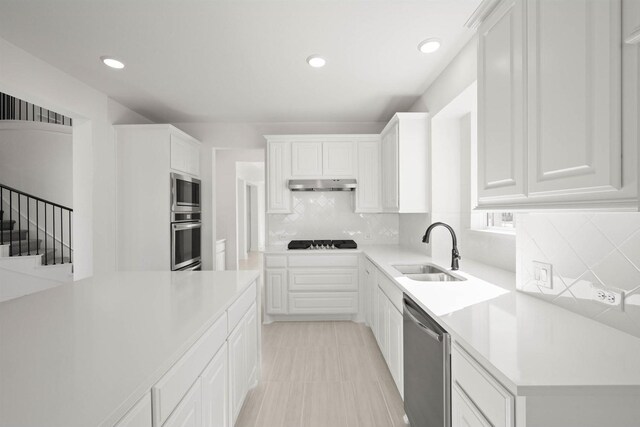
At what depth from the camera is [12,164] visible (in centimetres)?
500

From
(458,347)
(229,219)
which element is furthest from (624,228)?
(229,219)

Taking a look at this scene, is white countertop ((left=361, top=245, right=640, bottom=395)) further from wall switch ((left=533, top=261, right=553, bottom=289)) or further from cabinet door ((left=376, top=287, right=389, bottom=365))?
cabinet door ((left=376, top=287, right=389, bottom=365))

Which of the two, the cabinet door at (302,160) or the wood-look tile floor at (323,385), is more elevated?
the cabinet door at (302,160)

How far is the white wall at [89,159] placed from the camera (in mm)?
2725

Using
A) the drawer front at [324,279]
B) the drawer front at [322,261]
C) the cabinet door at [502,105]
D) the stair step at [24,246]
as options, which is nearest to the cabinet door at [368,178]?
the drawer front at [322,261]

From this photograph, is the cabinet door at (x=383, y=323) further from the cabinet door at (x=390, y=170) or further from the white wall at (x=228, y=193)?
the white wall at (x=228, y=193)

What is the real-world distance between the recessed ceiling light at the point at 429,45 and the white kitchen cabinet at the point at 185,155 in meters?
2.78

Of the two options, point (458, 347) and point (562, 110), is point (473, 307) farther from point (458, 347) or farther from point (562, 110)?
point (562, 110)

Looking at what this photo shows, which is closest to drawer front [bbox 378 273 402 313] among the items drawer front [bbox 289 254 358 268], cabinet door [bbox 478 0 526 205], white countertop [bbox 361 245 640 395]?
white countertop [bbox 361 245 640 395]

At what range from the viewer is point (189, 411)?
3.54ft

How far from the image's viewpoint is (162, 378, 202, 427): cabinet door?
0.97 m

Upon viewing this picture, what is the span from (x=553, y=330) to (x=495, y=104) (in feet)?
3.09

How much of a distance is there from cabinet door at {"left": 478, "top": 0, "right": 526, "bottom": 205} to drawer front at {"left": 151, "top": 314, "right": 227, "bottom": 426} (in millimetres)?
1391

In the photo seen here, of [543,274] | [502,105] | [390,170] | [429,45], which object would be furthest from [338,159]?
[543,274]
